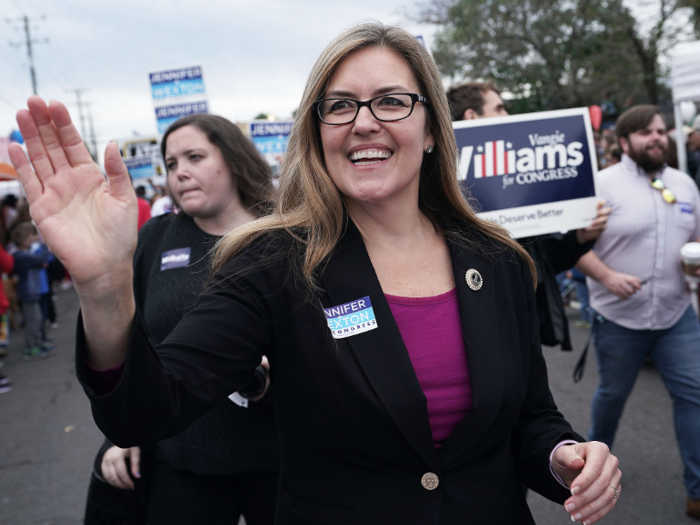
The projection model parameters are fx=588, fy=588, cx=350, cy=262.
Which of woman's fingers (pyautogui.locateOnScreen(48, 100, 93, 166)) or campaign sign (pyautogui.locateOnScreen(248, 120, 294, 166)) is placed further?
campaign sign (pyautogui.locateOnScreen(248, 120, 294, 166))

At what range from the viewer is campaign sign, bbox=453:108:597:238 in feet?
9.60

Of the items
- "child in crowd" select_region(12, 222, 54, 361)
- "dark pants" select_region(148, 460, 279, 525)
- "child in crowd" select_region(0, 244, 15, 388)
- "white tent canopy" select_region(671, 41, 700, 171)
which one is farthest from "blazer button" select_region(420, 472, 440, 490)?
"child in crowd" select_region(12, 222, 54, 361)

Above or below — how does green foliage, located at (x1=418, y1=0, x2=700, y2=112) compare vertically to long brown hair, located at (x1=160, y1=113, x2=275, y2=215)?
above

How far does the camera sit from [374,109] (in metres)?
1.72

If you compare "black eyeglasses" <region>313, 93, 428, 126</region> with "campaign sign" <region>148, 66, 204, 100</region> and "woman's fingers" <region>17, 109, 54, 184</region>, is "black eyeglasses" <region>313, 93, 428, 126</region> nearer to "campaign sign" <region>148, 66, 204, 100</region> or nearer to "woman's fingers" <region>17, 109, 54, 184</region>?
"woman's fingers" <region>17, 109, 54, 184</region>

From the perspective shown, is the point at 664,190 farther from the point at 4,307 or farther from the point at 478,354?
the point at 4,307

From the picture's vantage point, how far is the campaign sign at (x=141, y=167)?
1086 centimetres

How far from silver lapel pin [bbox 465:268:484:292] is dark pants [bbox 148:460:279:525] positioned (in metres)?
1.15

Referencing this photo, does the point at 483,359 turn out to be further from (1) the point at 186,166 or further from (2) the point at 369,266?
(1) the point at 186,166

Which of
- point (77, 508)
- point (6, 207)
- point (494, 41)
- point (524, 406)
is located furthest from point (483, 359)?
point (494, 41)

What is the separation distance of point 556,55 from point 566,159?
17.2m

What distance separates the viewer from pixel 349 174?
176 cm

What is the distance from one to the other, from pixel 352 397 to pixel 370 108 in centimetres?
82

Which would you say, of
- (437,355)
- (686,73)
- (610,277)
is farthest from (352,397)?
(686,73)
